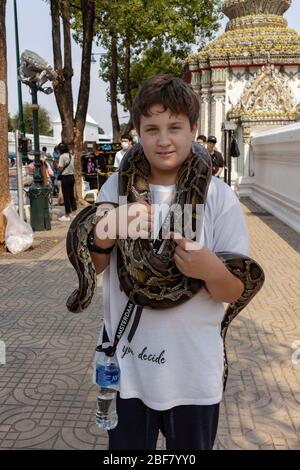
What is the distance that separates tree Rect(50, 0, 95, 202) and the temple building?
5689 millimetres

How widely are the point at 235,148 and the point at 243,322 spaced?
41.5 feet

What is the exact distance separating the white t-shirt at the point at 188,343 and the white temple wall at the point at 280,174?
9067 mm

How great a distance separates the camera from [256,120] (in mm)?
18547

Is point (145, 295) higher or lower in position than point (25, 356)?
higher

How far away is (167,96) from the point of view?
169 centimetres

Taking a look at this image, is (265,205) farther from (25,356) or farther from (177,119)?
(177,119)

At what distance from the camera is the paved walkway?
320 centimetres

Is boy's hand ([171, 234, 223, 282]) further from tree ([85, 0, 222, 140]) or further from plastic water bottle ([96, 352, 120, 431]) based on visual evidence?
tree ([85, 0, 222, 140])

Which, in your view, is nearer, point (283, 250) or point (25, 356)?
point (25, 356)

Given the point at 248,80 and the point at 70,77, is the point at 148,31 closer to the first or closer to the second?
the point at 248,80

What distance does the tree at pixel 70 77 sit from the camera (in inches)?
576

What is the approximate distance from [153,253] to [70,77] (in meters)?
14.5

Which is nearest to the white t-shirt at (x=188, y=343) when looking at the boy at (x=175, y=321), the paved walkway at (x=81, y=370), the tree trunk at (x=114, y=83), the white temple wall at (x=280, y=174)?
the boy at (x=175, y=321)

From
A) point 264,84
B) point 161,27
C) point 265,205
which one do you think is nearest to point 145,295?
point 265,205
